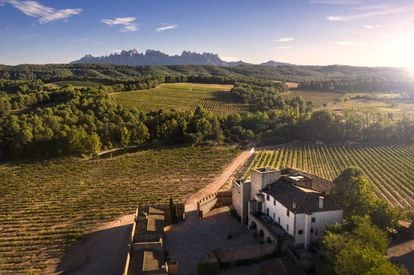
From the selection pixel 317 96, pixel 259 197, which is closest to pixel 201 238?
pixel 259 197

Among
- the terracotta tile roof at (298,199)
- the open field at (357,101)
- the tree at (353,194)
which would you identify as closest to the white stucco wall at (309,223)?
the terracotta tile roof at (298,199)

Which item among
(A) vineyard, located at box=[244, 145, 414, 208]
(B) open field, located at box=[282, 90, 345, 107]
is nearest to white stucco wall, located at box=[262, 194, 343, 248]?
(A) vineyard, located at box=[244, 145, 414, 208]

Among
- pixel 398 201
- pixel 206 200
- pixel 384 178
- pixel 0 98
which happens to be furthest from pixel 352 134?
pixel 0 98

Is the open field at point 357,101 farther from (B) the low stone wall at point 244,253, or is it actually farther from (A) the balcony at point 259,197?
(B) the low stone wall at point 244,253

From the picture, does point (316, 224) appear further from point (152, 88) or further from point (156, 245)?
point (152, 88)

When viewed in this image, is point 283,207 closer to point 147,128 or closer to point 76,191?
point 76,191

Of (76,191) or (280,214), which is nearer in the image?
(280,214)
